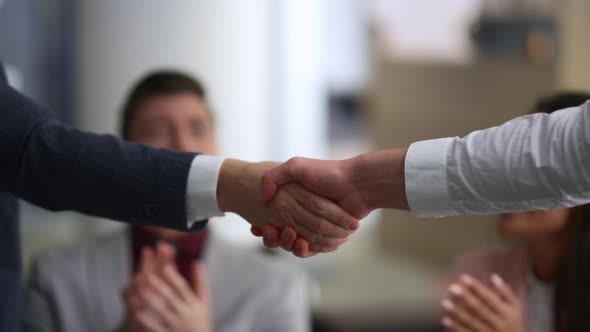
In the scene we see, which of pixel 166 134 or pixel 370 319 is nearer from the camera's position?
pixel 166 134

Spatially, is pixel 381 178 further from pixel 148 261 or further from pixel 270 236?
pixel 148 261

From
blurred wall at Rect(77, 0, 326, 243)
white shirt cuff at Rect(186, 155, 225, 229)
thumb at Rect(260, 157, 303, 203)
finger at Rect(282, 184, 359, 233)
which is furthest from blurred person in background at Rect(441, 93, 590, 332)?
blurred wall at Rect(77, 0, 326, 243)

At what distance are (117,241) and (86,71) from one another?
1208mm

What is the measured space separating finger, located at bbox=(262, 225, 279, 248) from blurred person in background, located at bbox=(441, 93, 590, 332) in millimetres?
336

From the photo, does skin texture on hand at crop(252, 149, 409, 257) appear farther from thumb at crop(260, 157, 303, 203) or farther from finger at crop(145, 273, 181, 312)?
finger at crop(145, 273, 181, 312)

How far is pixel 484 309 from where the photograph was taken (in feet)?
3.84

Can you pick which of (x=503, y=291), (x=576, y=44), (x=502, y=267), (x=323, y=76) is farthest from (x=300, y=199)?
(x=323, y=76)

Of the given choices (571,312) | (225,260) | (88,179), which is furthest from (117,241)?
(571,312)

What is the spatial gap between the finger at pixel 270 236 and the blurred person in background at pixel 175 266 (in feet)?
1.06

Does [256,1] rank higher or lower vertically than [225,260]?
higher

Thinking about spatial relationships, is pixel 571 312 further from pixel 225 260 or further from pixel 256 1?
pixel 256 1

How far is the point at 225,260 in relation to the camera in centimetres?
150

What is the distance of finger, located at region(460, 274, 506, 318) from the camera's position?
117 cm

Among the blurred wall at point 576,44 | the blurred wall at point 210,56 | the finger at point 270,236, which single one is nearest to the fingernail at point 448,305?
the finger at point 270,236
